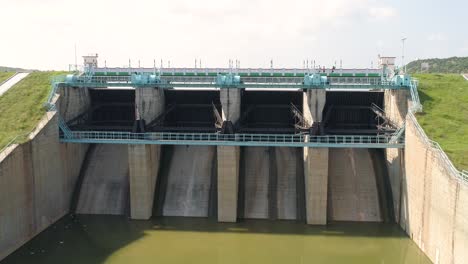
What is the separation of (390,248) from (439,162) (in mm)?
6846

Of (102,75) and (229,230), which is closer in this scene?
(229,230)

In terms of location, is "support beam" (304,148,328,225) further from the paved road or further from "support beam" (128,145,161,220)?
the paved road

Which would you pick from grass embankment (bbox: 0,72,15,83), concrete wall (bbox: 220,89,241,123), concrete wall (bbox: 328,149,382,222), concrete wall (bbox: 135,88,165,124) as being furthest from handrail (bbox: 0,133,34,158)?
concrete wall (bbox: 328,149,382,222)

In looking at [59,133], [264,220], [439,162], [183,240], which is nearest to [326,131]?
[264,220]

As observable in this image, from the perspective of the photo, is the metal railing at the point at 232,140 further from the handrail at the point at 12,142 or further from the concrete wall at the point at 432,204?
the handrail at the point at 12,142

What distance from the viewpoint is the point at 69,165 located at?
32562 millimetres

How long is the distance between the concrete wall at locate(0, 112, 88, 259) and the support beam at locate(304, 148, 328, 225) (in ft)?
59.2

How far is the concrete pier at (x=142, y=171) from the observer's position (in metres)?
30.4

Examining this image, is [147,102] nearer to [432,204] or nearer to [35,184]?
[35,184]

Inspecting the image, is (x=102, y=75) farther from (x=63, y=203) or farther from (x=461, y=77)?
(x=461, y=77)

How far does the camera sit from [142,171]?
99.8 feet

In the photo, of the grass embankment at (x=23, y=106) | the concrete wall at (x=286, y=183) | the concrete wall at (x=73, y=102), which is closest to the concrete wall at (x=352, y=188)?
the concrete wall at (x=286, y=183)

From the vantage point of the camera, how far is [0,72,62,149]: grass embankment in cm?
2803

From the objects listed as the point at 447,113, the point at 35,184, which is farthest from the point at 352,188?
the point at 35,184
